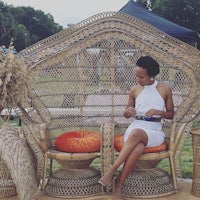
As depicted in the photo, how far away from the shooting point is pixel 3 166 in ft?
14.6

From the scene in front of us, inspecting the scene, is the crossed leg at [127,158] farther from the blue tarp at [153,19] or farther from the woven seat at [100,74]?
the blue tarp at [153,19]

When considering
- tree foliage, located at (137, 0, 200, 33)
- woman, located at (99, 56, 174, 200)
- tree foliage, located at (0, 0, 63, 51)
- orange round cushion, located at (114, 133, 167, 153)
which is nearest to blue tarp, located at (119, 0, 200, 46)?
woman, located at (99, 56, 174, 200)

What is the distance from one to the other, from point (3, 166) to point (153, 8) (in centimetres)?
3283

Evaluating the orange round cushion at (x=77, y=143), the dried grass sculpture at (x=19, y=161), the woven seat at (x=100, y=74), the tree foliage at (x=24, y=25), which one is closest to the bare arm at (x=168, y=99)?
the woven seat at (x=100, y=74)

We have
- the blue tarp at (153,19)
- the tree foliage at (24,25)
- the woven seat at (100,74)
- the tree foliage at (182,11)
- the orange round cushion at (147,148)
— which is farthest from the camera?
the tree foliage at (24,25)

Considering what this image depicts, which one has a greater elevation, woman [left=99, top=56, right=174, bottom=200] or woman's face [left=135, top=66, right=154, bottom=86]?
woman's face [left=135, top=66, right=154, bottom=86]

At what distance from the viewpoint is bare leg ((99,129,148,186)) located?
4.20 metres

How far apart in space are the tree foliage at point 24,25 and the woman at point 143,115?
42897 millimetres

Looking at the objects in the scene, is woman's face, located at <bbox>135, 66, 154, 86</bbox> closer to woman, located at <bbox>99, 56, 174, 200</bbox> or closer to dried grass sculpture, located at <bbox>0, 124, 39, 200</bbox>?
woman, located at <bbox>99, 56, 174, 200</bbox>

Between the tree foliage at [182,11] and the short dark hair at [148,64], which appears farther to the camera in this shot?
the tree foliage at [182,11]

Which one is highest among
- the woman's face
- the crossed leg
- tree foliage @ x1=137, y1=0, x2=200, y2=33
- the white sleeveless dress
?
tree foliage @ x1=137, y1=0, x2=200, y2=33

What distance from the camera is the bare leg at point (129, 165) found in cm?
421

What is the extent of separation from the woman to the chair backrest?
1.10 ft

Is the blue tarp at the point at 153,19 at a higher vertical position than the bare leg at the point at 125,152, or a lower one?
higher
